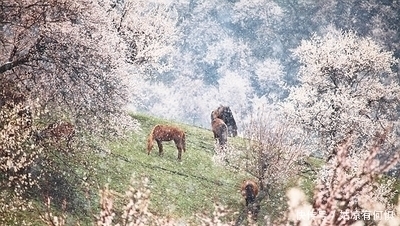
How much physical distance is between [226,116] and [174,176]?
14313 mm

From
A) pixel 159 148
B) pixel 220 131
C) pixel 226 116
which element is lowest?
pixel 159 148

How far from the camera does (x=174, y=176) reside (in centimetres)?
3350

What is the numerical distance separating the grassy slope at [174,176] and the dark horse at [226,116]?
220 inches

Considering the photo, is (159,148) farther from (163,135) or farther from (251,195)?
(251,195)

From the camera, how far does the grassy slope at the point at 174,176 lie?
97.2 feet

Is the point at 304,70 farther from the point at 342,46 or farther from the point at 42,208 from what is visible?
the point at 42,208

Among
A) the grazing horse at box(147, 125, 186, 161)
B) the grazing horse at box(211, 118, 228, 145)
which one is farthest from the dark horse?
the grazing horse at box(147, 125, 186, 161)

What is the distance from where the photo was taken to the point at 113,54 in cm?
2203

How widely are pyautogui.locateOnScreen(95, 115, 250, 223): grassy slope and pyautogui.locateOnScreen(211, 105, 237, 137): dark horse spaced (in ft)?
18.3

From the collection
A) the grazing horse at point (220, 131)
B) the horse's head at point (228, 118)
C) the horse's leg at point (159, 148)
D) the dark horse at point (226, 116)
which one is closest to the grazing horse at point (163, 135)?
the horse's leg at point (159, 148)

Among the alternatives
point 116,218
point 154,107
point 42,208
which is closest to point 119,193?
point 116,218

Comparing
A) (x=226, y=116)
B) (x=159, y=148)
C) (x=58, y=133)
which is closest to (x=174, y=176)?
(x=159, y=148)

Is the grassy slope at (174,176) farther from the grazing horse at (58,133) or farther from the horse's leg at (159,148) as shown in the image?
the grazing horse at (58,133)

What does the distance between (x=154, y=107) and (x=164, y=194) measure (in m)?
143
